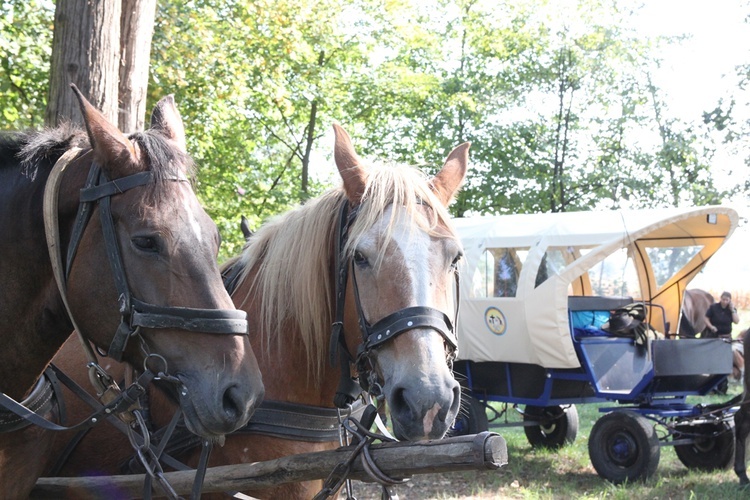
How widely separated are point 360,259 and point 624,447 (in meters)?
5.32

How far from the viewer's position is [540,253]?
752 cm

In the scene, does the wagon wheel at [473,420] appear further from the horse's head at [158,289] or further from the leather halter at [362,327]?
the horse's head at [158,289]

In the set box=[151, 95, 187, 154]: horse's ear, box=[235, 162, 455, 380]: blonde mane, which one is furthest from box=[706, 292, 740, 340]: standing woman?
box=[151, 95, 187, 154]: horse's ear

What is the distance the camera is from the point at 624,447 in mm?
7016

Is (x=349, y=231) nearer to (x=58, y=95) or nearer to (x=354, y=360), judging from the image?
(x=354, y=360)

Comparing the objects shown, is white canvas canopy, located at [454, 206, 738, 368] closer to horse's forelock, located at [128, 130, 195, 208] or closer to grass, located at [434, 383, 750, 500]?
grass, located at [434, 383, 750, 500]

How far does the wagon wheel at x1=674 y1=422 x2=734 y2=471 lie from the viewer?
748 centimetres

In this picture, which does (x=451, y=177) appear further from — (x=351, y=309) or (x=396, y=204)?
(x=351, y=309)

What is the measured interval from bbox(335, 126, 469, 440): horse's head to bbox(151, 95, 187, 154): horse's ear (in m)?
0.63

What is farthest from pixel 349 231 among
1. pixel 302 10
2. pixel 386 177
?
pixel 302 10

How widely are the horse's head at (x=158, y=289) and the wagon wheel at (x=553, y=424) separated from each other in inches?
274

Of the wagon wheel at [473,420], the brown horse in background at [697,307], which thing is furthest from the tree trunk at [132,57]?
the brown horse in background at [697,307]

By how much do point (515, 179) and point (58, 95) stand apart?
45.9 feet

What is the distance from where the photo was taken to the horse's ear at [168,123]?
2361 millimetres
